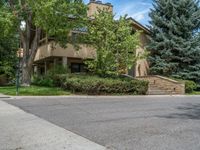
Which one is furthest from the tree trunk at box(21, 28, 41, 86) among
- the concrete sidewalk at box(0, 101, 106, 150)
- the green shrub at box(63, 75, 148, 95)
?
the concrete sidewalk at box(0, 101, 106, 150)

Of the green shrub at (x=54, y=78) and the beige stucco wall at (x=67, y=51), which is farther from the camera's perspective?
the beige stucco wall at (x=67, y=51)

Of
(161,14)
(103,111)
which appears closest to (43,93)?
(103,111)

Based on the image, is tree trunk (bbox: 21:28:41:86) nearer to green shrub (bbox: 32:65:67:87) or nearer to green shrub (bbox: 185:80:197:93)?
green shrub (bbox: 32:65:67:87)

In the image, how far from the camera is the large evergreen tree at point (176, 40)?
31.9 meters

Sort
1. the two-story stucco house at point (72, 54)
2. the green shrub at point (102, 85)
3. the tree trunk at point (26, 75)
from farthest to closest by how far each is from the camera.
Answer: the two-story stucco house at point (72, 54) → the tree trunk at point (26, 75) → the green shrub at point (102, 85)

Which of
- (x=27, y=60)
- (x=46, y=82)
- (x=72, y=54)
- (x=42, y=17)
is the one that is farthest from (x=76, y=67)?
(x=42, y=17)

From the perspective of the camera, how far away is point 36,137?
30.5 feet

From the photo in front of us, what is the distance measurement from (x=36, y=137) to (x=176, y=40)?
25.0 metres

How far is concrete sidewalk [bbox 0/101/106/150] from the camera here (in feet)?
27.3

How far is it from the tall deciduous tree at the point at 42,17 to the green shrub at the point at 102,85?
3.64m

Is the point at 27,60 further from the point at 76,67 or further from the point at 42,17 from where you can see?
Result: the point at 76,67

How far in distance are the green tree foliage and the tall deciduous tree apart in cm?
155

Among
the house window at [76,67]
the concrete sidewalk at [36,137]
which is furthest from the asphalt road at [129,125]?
the house window at [76,67]

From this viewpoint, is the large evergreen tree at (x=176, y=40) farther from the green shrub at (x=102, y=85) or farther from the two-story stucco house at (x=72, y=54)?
the green shrub at (x=102, y=85)
